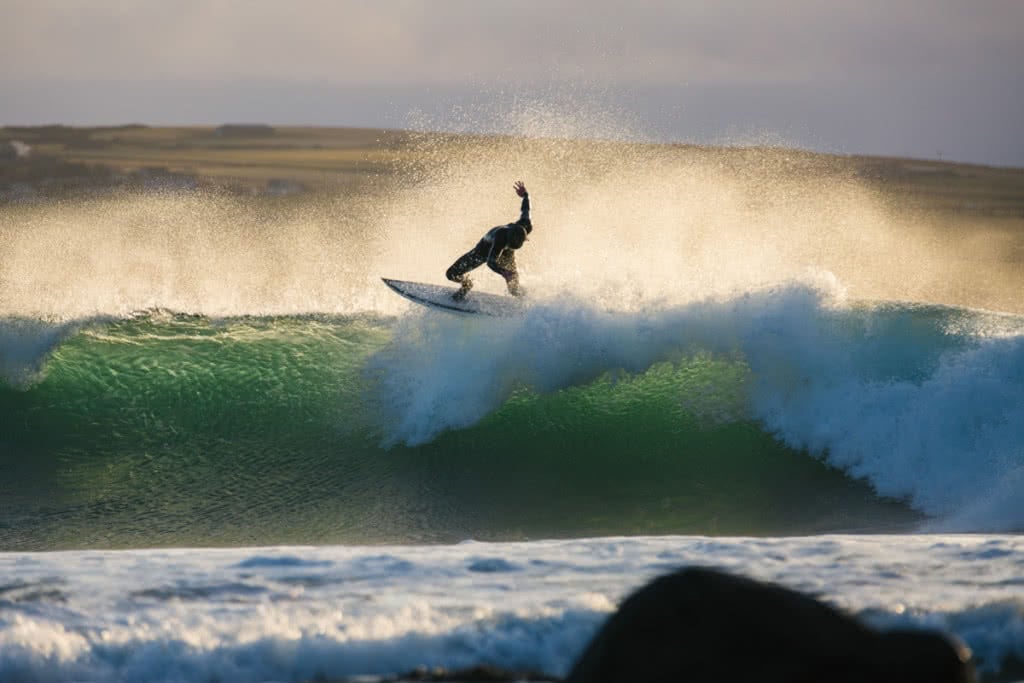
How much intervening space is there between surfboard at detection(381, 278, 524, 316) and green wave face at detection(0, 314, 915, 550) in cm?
53

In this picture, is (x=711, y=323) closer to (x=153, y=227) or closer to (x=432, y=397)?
(x=432, y=397)

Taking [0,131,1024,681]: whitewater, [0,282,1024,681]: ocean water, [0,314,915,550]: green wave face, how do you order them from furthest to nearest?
[0,314,915,550]: green wave face, [0,282,1024,681]: ocean water, [0,131,1024,681]: whitewater

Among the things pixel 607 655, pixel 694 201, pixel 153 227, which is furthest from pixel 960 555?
pixel 153 227

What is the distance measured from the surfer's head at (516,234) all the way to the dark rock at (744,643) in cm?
857

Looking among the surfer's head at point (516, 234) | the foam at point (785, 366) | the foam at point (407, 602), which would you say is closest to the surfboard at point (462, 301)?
the foam at point (785, 366)

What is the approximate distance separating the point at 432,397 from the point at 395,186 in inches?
405

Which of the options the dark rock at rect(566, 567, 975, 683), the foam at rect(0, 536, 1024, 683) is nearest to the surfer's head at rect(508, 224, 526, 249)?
the foam at rect(0, 536, 1024, 683)

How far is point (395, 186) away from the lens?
2186cm

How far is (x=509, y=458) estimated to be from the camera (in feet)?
38.3

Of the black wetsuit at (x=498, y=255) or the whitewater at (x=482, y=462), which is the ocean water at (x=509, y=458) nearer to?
the whitewater at (x=482, y=462)

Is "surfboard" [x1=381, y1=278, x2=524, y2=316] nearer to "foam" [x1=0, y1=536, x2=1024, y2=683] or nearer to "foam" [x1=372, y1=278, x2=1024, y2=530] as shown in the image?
"foam" [x1=372, y1=278, x2=1024, y2=530]

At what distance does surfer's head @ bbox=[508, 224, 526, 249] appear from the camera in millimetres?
12112

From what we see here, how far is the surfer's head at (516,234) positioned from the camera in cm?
1211

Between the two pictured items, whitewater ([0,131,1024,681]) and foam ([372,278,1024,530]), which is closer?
whitewater ([0,131,1024,681])
